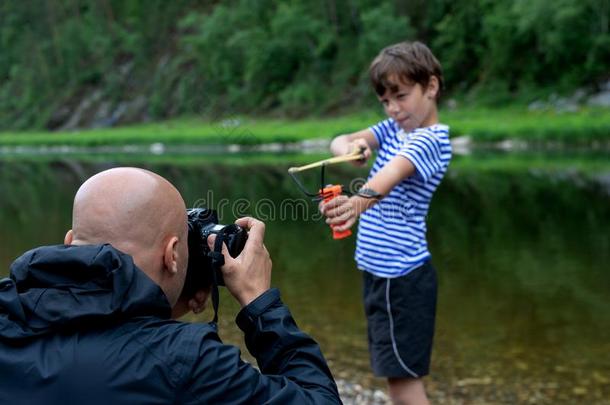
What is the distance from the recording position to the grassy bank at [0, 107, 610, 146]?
117 feet

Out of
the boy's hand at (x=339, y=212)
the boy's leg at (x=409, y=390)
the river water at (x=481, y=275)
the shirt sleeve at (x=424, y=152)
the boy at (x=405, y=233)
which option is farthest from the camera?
the river water at (x=481, y=275)

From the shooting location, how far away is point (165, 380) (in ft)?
5.70

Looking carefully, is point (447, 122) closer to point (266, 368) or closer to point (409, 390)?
point (409, 390)

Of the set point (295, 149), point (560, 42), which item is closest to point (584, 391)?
point (295, 149)

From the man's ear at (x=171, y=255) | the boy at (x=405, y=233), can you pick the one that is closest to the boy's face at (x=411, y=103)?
the boy at (x=405, y=233)

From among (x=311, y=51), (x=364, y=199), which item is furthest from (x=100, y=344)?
(x=311, y=51)

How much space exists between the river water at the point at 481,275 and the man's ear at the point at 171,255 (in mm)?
4051

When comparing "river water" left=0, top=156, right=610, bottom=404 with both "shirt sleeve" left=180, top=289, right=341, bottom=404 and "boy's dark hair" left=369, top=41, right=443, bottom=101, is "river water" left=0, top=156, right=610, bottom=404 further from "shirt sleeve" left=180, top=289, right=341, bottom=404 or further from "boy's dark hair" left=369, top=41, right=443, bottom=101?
"shirt sleeve" left=180, top=289, right=341, bottom=404

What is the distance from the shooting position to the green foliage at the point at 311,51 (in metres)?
46.5

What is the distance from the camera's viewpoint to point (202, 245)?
2.17 meters

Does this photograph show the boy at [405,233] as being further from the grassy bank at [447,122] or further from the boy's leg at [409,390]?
the grassy bank at [447,122]

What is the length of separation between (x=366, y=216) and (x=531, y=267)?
292 inches

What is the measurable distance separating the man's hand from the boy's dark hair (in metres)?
1.86

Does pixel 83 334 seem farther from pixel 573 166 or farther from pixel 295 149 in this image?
pixel 295 149
